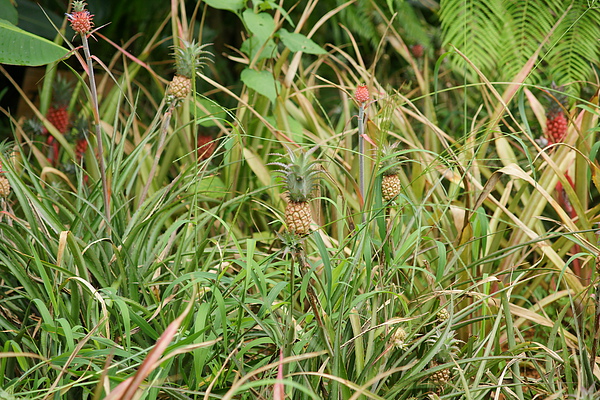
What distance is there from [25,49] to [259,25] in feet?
2.10

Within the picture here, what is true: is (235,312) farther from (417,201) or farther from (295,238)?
(417,201)

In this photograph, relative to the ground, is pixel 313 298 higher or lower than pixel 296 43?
lower

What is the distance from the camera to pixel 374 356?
0.94 meters

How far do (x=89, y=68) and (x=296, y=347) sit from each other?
2.14 ft

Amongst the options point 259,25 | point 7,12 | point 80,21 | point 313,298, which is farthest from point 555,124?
point 7,12

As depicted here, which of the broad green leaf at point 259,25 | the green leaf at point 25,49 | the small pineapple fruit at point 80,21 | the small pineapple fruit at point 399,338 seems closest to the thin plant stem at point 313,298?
the small pineapple fruit at point 399,338

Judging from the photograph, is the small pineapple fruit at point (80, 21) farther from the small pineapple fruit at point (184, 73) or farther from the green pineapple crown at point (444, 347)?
the green pineapple crown at point (444, 347)

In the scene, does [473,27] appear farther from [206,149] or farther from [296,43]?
[206,149]

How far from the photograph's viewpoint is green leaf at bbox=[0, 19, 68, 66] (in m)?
1.32

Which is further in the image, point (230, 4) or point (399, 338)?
point (230, 4)

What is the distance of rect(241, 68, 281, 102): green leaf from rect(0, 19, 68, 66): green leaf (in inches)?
20.2

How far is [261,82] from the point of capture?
5.42 feet

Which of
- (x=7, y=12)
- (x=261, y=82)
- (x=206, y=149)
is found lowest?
(x=206, y=149)

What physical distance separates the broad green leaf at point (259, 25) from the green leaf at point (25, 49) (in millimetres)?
544
